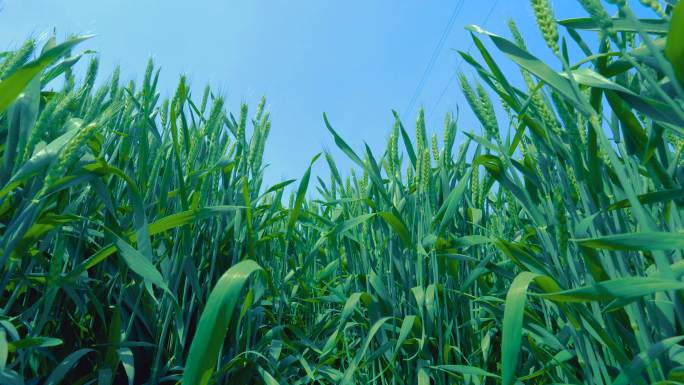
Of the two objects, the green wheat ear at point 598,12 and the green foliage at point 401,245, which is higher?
the green wheat ear at point 598,12

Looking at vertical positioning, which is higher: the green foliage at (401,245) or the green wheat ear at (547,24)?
the green wheat ear at (547,24)

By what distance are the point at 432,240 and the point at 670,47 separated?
0.52m

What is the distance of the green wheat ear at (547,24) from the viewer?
503 mm

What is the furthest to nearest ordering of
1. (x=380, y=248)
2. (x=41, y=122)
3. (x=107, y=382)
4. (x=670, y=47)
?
1. (x=380, y=248)
2. (x=107, y=382)
3. (x=41, y=122)
4. (x=670, y=47)

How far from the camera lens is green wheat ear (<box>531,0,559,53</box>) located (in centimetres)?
50

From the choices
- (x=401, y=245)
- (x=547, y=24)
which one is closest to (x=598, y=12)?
(x=547, y=24)

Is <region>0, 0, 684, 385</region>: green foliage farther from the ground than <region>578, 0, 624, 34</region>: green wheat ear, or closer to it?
closer to it

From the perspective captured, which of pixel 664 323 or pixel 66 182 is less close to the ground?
pixel 66 182

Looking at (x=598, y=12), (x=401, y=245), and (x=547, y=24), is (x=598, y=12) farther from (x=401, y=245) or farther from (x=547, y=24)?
(x=401, y=245)

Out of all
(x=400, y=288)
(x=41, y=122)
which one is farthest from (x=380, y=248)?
(x=41, y=122)

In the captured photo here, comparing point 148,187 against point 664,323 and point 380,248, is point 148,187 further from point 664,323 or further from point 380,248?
point 664,323

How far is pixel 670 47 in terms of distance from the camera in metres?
0.40

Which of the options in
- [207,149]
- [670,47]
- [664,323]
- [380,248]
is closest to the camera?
[670,47]

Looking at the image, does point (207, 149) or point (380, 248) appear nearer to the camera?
point (380, 248)
